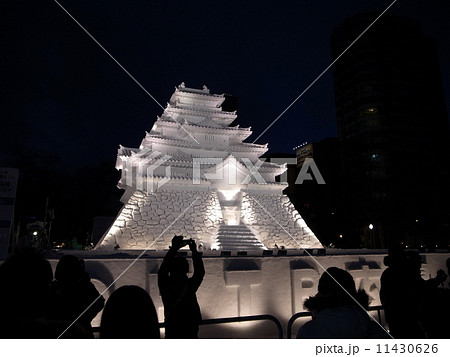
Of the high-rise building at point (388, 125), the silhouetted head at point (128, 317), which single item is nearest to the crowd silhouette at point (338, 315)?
the silhouetted head at point (128, 317)

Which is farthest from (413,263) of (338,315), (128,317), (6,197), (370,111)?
(370,111)

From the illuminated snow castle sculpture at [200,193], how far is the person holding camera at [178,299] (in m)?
11.6

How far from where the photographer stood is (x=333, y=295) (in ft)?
7.91

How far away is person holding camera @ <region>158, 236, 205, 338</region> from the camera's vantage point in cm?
323

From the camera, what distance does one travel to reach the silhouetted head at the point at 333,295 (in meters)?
2.41

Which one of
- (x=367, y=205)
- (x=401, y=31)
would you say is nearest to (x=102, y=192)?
(x=367, y=205)

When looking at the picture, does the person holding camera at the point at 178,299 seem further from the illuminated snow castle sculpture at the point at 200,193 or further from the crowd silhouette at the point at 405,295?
the illuminated snow castle sculpture at the point at 200,193

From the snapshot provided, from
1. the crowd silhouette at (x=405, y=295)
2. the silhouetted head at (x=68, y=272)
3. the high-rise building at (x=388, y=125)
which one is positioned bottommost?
the crowd silhouette at (x=405, y=295)

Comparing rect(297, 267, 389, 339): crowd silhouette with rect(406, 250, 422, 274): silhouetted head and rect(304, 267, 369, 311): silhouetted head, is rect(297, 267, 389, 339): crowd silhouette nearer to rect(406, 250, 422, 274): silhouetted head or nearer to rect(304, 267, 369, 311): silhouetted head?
rect(304, 267, 369, 311): silhouetted head

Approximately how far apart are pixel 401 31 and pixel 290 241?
4367 cm

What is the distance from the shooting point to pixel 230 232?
52.8ft

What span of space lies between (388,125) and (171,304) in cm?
4327

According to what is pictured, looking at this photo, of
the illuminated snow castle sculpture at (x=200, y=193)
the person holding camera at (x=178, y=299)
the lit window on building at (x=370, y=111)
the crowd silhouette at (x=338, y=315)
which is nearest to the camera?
the crowd silhouette at (x=338, y=315)

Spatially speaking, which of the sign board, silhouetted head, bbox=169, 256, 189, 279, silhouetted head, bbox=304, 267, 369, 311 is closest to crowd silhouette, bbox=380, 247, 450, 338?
silhouetted head, bbox=304, 267, 369, 311
